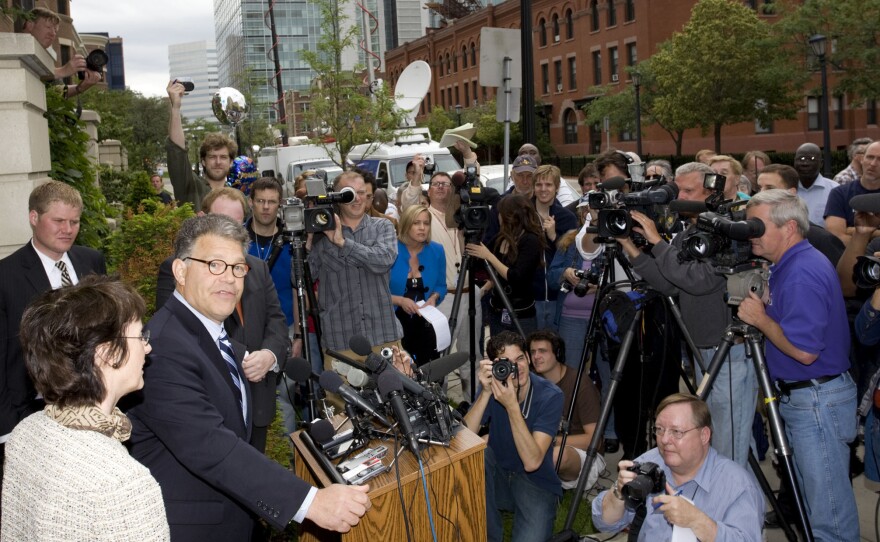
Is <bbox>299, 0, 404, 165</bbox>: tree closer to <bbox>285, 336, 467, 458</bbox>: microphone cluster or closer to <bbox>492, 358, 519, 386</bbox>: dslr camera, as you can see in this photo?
<bbox>492, 358, 519, 386</bbox>: dslr camera

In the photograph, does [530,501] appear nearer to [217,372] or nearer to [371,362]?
[371,362]

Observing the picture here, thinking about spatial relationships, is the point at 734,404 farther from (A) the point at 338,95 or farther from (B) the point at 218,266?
(A) the point at 338,95

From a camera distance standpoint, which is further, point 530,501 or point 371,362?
point 530,501

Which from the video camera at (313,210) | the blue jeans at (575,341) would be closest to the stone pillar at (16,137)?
the video camera at (313,210)

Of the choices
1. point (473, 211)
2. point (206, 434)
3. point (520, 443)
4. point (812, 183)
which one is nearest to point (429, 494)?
point (206, 434)

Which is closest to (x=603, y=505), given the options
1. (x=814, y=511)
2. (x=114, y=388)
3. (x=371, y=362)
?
(x=814, y=511)

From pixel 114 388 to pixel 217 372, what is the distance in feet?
2.27

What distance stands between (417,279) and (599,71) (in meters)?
41.6

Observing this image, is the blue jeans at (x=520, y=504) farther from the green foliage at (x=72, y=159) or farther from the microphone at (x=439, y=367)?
the green foliage at (x=72, y=159)

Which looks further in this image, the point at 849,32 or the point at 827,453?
the point at 849,32

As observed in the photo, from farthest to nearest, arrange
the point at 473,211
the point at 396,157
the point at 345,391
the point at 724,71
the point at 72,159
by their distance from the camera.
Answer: the point at 724,71
the point at 396,157
the point at 72,159
the point at 473,211
the point at 345,391

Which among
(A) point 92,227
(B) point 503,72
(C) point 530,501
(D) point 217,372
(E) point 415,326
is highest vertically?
(B) point 503,72

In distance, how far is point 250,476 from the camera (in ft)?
8.66

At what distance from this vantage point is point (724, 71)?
1271 inches
